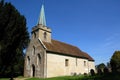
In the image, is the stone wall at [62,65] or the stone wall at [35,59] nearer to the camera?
the stone wall at [62,65]

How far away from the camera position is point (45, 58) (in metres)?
35.2

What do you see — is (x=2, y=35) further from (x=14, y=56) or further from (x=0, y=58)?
(x=14, y=56)

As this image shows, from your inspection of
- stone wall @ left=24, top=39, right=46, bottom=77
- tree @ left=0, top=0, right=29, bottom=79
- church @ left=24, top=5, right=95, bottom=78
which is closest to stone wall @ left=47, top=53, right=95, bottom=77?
church @ left=24, top=5, right=95, bottom=78

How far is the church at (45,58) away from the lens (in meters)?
35.6

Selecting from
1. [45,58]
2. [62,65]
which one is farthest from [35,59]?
[62,65]

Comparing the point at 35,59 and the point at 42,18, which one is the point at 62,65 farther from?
the point at 42,18

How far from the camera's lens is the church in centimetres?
3562

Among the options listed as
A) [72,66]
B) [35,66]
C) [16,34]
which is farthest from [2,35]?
[72,66]

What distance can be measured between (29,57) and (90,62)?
65.5 ft

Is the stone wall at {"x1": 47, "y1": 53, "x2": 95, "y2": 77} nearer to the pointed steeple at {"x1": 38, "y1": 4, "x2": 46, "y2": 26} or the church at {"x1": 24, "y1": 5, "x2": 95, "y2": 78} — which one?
the church at {"x1": 24, "y1": 5, "x2": 95, "y2": 78}

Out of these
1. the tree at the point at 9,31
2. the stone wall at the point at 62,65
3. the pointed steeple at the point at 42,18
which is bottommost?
the stone wall at the point at 62,65

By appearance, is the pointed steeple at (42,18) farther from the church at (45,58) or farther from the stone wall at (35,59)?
the stone wall at (35,59)

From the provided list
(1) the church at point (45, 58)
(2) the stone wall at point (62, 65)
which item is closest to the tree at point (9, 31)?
(1) the church at point (45, 58)

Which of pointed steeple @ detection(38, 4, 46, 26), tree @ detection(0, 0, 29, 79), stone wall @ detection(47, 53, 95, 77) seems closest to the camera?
tree @ detection(0, 0, 29, 79)
